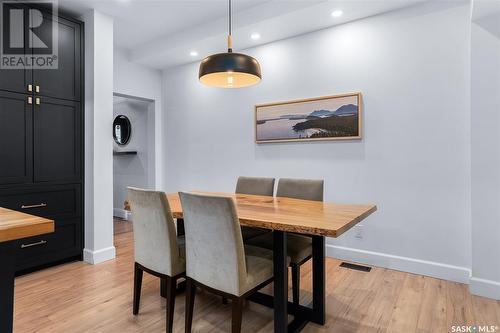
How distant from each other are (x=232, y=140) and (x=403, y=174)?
7.14 ft

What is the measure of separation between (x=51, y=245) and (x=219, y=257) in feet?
7.64

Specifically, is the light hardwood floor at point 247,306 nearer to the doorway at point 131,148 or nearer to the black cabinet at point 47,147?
the black cabinet at point 47,147

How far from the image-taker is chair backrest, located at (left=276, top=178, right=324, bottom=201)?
2.63 meters

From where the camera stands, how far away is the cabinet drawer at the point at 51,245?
2807 mm

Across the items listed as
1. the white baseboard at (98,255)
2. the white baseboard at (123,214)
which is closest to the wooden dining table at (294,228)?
the white baseboard at (98,255)

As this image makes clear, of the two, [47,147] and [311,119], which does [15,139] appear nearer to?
[47,147]

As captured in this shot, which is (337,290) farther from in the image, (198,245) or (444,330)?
(198,245)

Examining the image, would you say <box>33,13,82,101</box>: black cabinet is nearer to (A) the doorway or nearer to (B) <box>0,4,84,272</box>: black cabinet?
(B) <box>0,4,84,272</box>: black cabinet

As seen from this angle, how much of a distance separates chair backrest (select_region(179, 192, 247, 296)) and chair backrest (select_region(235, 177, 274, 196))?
1.32 metres

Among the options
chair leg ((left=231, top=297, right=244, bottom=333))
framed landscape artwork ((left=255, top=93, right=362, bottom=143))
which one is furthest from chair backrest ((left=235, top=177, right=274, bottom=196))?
chair leg ((left=231, top=297, right=244, bottom=333))

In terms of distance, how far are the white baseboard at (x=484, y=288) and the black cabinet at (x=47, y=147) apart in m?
3.79

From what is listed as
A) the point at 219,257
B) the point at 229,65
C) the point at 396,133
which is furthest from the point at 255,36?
the point at 219,257

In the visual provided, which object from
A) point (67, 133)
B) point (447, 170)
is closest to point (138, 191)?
point (67, 133)

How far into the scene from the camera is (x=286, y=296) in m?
1.73
